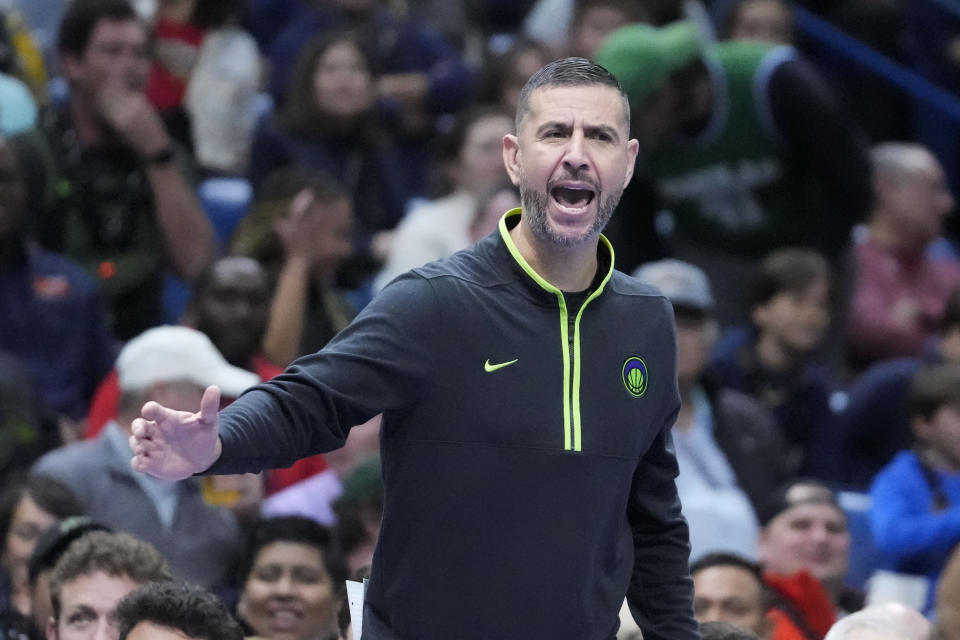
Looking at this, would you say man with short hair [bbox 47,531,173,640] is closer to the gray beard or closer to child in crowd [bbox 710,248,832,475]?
the gray beard

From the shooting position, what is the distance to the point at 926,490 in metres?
5.83

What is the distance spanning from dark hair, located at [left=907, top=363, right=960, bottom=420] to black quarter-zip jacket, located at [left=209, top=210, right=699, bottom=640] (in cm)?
318

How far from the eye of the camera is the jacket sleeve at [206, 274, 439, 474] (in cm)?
268

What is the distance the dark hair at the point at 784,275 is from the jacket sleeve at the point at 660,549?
3728 mm

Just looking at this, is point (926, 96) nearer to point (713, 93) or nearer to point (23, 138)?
point (713, 93)

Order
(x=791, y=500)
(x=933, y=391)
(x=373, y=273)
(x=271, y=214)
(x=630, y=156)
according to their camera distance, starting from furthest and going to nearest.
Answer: (x=373, y=273) → (x=271, y=214) → (x=933, y=391) → (x=791, y=500) → (x=630, y=156)

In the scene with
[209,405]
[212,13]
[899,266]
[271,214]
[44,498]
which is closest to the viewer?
[209,405]

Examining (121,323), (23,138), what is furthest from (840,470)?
(23,138)

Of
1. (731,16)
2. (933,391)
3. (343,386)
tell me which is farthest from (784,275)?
(343,386)

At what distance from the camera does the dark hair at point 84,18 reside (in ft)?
22.4

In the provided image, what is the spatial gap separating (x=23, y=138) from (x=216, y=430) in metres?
4.07

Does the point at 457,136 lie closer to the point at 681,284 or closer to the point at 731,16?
the point at 681,284

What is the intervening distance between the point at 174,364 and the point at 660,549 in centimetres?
256

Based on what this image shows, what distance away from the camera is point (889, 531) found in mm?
5750
